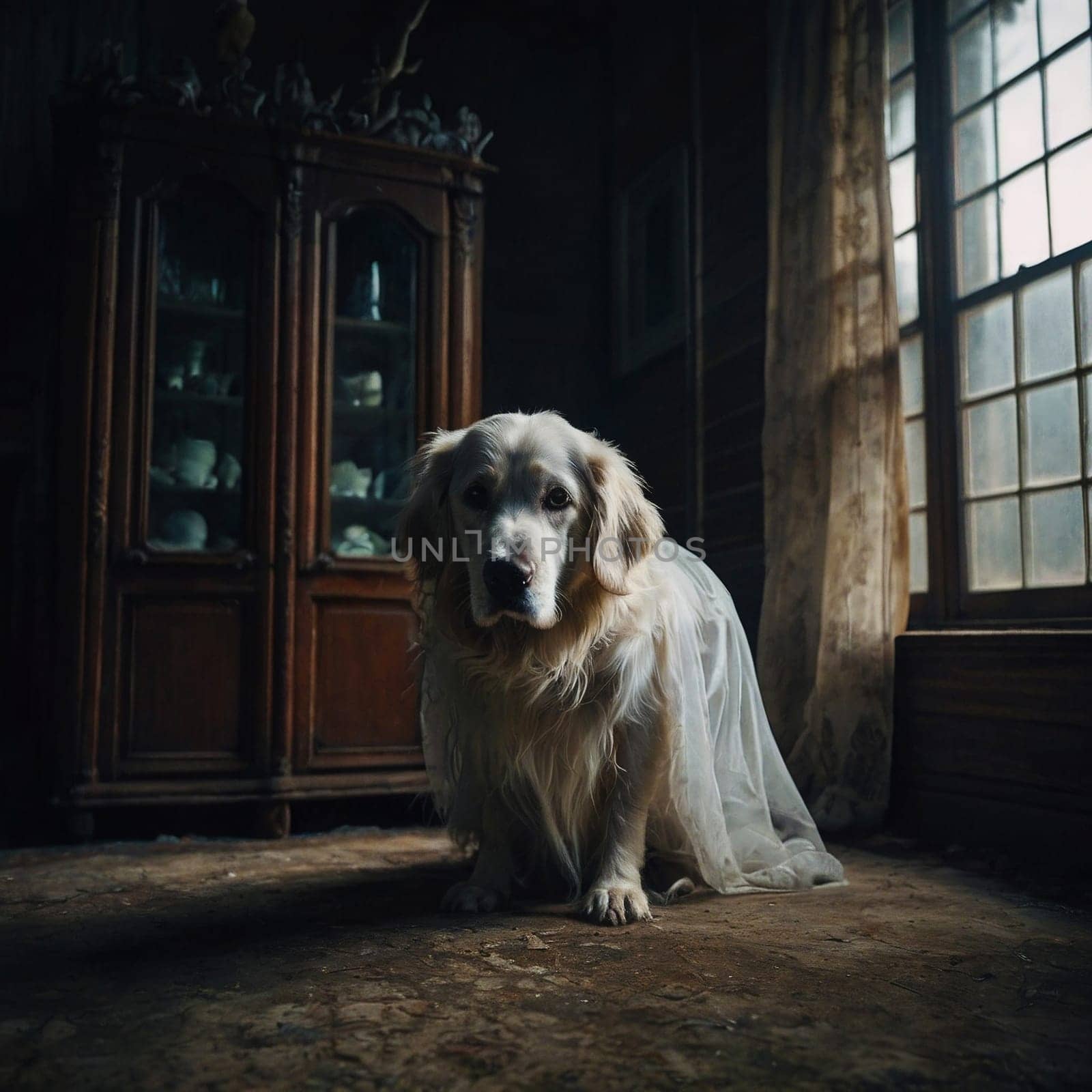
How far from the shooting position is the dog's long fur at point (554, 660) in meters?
1.88

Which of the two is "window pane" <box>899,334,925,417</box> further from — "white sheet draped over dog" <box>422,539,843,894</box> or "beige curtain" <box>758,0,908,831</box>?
"white sheet draped over dog" <box>422,539,843,894</box>

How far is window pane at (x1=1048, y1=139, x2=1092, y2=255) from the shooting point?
2408 mm

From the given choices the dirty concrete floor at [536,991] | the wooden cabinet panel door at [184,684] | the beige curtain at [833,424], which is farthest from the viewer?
the wooden cabinet panel door at [184,684]

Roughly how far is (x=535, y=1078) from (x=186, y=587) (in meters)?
2.23

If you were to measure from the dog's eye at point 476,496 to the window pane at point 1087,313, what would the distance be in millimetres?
1528

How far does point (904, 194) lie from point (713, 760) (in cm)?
198

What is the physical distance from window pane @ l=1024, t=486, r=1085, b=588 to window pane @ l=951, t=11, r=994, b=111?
118 centimetres

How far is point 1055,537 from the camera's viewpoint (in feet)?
8.18

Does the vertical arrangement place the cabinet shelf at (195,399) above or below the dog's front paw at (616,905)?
above

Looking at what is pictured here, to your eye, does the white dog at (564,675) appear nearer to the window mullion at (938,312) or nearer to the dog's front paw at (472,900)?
the dog's front paw at (472,900)

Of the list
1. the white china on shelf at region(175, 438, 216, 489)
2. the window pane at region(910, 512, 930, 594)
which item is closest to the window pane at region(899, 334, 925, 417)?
the window pane at region(910, 512, 930, 594)

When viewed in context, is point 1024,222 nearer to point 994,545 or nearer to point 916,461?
point 916,461

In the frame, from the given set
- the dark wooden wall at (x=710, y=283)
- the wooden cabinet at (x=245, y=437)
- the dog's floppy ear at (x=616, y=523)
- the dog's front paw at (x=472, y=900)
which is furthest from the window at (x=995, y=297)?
the dog's front paw at (x=472, y=900)

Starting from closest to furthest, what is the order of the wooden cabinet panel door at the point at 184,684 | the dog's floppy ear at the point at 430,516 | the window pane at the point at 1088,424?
the dog's floppy ear at the point at 430,516 < the window pane at the point at 1088,424 < the wooden cabinet panel door at the point at 184,684
